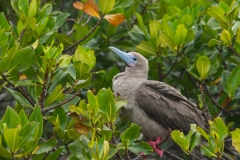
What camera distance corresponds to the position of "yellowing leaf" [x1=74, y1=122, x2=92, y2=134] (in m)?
4.43

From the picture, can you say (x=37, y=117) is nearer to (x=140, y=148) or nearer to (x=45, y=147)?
(x=45, y=147)

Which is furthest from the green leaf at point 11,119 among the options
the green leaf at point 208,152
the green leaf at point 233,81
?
the green leaf at point 233,81

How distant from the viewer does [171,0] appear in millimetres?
6633

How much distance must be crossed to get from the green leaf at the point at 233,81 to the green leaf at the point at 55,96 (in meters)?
1.57

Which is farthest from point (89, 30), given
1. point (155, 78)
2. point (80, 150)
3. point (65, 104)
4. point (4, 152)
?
point (4, 152)

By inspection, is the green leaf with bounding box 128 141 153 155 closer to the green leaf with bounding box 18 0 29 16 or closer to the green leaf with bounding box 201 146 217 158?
the green leaf with bounding box 201 146 217 158

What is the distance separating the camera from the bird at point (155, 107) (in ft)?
19.2

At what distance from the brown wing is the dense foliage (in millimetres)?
184

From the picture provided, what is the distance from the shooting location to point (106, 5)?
594 cm

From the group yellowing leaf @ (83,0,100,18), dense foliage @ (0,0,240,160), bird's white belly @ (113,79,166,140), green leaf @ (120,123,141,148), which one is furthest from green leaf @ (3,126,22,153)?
yellowing leaf @ (83,0,100,18)

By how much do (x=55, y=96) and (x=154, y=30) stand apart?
1.57m

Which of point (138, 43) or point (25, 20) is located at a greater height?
point (25, 20)

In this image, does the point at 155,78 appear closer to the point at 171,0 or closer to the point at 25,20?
the point at 171,0

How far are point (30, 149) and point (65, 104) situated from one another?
89 centimetres
